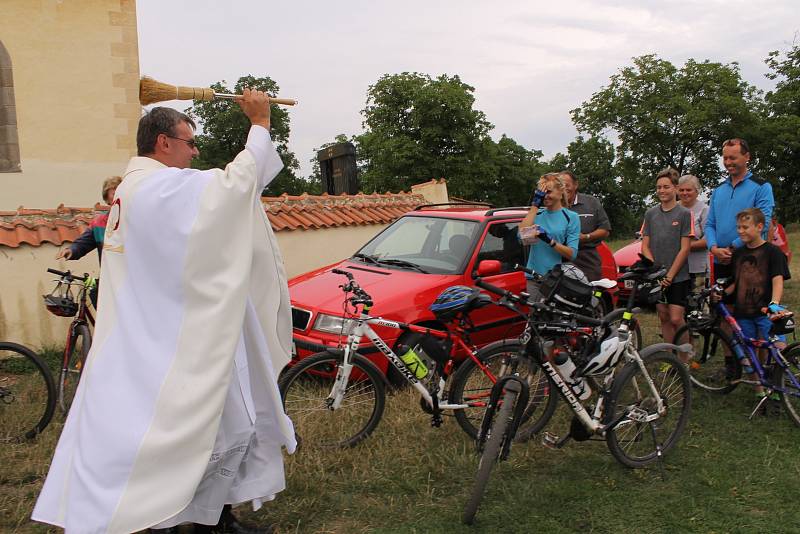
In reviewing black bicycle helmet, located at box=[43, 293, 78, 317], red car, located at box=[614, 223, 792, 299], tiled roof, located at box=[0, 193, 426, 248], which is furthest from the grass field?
red car, located at box=[614, 223, 792, 299]

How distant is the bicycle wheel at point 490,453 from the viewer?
3.59 m

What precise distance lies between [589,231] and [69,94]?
8184mm

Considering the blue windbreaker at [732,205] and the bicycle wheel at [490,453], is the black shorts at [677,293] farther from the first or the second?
the bicycle wheel at [490,453]

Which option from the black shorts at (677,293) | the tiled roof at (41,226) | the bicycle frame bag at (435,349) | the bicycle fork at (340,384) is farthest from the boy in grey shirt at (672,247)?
the tiled roof at (41,226)

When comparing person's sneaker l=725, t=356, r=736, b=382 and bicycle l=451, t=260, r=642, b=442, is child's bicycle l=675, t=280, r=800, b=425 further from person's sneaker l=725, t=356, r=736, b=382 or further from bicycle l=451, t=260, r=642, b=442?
bicycle l=451, t=260, r=642, b=442

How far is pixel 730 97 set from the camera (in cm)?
4509

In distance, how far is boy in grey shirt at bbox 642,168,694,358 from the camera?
595 cm

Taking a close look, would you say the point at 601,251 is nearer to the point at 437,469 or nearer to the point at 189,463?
the point at 437,469

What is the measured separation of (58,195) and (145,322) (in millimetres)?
8873

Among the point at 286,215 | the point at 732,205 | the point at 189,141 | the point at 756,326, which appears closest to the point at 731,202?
the point at 732,205

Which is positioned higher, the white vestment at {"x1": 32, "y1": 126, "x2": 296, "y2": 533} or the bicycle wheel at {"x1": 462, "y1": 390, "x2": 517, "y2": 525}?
the white vestment at {"x1": 32, "y1": 126, "x2": 296, "y2": 533}

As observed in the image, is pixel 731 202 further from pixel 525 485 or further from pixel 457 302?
pixel 525 485

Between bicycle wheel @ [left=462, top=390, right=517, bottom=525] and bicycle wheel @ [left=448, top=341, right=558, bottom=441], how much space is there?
1.31ft

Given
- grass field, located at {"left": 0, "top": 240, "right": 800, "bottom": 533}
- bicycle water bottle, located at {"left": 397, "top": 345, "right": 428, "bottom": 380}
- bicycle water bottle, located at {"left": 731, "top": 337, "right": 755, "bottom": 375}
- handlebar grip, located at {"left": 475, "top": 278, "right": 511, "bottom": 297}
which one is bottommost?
grass field, located at {"left": 0, "top": 240, "right": 800, "bottom": 533}
